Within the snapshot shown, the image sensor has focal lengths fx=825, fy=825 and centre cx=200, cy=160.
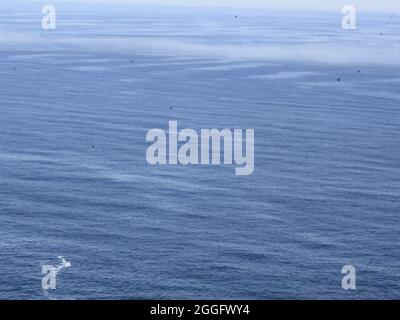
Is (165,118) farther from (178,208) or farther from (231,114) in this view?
(178,208)

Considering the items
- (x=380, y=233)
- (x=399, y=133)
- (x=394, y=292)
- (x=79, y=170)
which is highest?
(x=399, y=133)

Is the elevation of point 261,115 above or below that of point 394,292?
above

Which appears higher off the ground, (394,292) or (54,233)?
(54,233)

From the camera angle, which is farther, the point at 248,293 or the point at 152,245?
the point at 152,245

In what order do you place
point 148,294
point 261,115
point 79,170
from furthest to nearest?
point 261,115 → point 79,170 → point 148,294

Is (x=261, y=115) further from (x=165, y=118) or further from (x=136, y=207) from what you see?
(x=136, y=207)

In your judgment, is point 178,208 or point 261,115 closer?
point 178,208

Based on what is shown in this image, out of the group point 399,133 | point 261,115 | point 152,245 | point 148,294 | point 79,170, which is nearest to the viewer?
point 148,294
